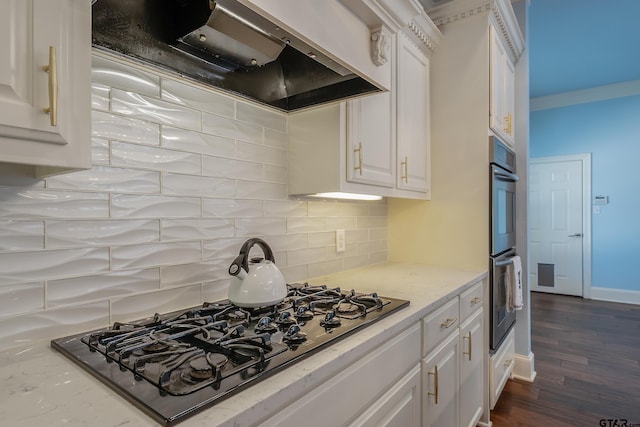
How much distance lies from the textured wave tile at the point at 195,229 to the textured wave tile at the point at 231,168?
18 cm

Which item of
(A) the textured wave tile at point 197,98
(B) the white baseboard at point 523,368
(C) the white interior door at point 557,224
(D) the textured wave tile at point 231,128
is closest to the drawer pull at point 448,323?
(D) the textured wave tile at point 231,128

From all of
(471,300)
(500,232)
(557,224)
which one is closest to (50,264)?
(471,300)

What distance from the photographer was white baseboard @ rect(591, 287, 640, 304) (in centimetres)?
443

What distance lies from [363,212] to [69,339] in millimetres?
1583

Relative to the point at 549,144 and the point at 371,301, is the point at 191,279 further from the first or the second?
the point at 549,144

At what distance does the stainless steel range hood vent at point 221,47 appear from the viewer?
3.06ft

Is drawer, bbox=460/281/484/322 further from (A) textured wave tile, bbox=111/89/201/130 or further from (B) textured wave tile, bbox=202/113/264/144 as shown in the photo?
(A) textured wave tile, bbox=111/89/201/130

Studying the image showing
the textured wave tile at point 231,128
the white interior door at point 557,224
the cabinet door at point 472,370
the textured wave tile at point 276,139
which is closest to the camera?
the textured wave tile at point 231,128

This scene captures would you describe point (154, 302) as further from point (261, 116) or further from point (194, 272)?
point (261, 116)

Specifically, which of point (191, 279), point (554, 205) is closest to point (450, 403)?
point (191, 279)

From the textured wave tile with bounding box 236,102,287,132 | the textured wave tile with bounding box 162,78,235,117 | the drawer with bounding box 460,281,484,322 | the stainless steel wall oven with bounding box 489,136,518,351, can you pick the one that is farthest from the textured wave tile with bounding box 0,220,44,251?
the stainless steel wall oven with bounding box 489,136,518,351

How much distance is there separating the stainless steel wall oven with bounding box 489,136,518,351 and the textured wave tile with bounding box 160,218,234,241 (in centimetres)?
151

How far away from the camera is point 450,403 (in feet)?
4.96

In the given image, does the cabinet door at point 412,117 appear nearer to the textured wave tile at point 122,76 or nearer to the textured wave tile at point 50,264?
the textured wave tile at point 122,76
